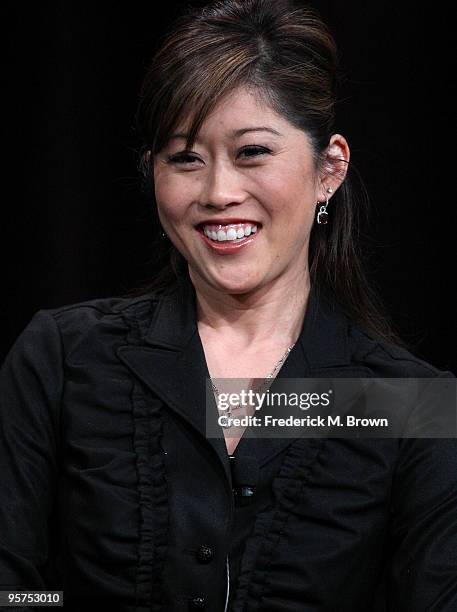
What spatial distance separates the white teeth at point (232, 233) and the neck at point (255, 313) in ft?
0.36

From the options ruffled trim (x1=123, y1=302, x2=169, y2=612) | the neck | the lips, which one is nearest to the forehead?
the lips

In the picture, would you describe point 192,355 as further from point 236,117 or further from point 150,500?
point 236,117

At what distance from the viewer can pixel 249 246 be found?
170 cm

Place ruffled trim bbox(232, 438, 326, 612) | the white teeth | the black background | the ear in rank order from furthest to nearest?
the black background
the ear
the white teeth
ruffled trim bbox(232, 438, 326, 612)

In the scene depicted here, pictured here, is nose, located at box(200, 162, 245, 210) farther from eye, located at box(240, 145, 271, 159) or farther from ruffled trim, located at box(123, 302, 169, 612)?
ruffled trim, located at box(123, 302, 169, 612)

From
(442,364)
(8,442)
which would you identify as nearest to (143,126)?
(8,442)

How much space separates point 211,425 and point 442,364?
601 mm

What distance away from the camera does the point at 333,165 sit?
180 cm

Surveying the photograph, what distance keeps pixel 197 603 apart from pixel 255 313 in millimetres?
431

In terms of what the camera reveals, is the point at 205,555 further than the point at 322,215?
No

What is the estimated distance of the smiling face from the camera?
1658 millimetres

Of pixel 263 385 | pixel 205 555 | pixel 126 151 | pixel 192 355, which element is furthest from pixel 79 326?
Answer: pixel 126 151

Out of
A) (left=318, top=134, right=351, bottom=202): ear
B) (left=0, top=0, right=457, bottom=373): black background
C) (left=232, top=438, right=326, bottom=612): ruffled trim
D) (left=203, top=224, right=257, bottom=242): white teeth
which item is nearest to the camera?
(left=232, top=438, right=326, bottom=612): ruffled trim

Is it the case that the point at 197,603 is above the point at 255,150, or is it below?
below
